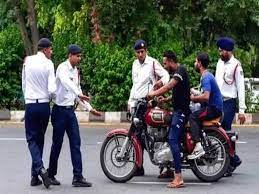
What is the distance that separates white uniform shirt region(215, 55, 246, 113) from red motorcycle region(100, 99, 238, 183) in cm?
65

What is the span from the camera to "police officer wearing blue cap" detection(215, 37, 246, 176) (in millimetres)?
10492

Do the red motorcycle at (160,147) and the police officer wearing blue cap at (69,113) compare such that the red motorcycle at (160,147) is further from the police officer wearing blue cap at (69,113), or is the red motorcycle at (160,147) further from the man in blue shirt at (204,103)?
the police officer wearing blue cap at (69,113)

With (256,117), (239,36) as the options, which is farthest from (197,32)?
(256,117)

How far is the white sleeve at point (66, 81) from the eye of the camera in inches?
375

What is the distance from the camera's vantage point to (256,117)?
61.1ft

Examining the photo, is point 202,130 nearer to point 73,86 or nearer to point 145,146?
point 145,146

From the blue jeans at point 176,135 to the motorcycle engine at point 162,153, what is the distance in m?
0.20

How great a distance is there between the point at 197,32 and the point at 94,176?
1047 centimetres

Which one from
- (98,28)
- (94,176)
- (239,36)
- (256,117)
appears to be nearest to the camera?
(94,176)

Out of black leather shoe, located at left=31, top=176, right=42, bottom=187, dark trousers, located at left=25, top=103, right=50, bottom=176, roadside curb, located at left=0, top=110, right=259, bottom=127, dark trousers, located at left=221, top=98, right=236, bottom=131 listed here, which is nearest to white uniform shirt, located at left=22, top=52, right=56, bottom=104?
dark trousers, located at left=25, top=103, right=50, bottom=176

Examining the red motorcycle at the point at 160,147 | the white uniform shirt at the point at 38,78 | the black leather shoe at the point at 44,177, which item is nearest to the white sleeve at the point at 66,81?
the white uniform shirt at the point at 38,78

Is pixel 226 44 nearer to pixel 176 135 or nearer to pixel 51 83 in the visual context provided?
pixel 176 135

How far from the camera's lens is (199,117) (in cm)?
988

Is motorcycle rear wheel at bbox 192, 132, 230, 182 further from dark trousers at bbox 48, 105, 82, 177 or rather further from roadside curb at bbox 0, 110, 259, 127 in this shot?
roadside curb at bbox 0, 110, 259, 127
